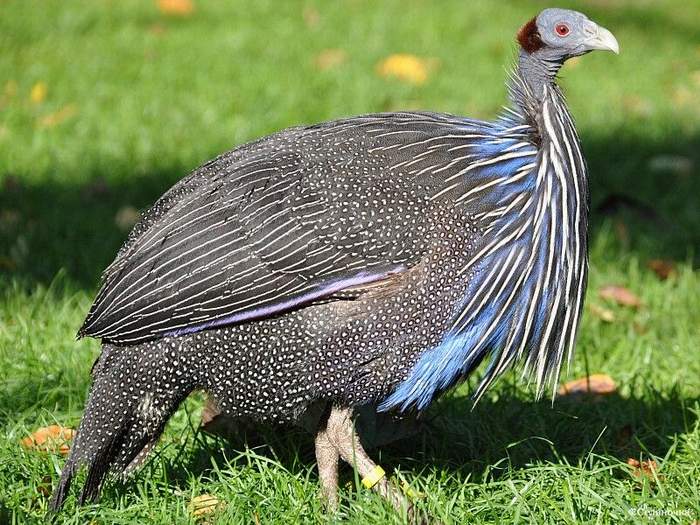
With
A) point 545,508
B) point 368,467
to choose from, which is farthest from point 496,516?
point 368,467

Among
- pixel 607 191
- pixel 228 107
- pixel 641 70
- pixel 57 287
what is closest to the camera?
pixel 57 287

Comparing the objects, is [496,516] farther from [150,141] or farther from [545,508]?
[150,141]

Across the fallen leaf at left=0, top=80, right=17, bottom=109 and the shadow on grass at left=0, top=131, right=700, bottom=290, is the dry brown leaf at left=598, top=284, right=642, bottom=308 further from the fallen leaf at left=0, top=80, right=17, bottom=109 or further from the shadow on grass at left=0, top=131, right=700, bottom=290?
the fallen leaf at left=0, top=80, right=17, bottom=109

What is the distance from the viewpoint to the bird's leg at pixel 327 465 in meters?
2.96

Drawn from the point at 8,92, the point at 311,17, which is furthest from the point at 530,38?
the point at 311,17

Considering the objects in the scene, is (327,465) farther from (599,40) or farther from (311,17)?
(311,17)

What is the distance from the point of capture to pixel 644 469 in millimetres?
3121

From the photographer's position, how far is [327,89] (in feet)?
21.0

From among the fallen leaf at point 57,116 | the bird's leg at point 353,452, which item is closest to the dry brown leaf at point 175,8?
the fallen leaf at point 57,116

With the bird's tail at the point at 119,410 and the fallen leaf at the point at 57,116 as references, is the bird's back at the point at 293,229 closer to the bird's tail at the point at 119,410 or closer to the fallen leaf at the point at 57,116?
the bird's tail at the point at 119,410

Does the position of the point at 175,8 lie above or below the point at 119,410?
above

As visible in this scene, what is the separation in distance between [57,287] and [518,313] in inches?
81.6

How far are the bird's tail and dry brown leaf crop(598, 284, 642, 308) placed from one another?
2044mm

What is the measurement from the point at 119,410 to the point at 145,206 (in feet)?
7.46
